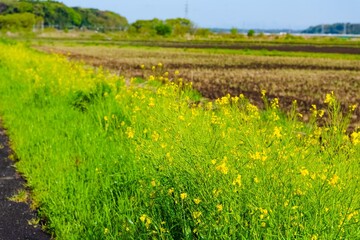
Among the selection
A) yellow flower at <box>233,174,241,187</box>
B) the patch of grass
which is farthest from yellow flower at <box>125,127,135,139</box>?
the patch of grass

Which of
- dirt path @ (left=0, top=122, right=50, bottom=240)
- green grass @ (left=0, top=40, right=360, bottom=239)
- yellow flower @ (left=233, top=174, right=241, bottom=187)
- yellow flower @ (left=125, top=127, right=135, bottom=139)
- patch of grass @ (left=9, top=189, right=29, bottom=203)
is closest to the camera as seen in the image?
yellow flower @ (left=233, top=174, right=241, bottom=187)

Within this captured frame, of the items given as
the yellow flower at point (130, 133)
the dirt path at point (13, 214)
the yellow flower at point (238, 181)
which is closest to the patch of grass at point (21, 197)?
the dirt path at point (13, 214)

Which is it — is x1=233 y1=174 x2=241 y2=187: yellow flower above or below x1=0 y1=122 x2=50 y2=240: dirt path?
above

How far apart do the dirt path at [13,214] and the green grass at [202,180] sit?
0.49ft

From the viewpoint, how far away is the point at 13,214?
5.79 meters

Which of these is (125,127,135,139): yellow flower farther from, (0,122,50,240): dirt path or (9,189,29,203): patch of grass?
(9,189,29,203): patch of grass

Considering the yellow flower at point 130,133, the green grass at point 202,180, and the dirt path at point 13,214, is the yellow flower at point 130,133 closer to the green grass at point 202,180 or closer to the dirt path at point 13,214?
the green grass at point 202,180

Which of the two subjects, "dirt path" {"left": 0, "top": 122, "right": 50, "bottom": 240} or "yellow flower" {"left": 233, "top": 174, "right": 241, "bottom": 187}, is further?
"dirt path" {"left": 0, "top": 122, "right": 50, "bottom": 240}

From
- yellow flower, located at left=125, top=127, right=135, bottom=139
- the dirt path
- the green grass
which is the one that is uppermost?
yellow flower, located at left=125, top=127, right=135, bottom=139

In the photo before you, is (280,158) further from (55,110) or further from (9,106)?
(9,106)

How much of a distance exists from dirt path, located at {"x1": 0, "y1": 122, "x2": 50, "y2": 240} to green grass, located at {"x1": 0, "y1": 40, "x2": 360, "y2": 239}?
0.15 meters

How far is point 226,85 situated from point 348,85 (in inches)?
169

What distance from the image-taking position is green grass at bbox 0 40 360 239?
3713 millimetres

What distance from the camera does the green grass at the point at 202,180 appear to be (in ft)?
12.2
